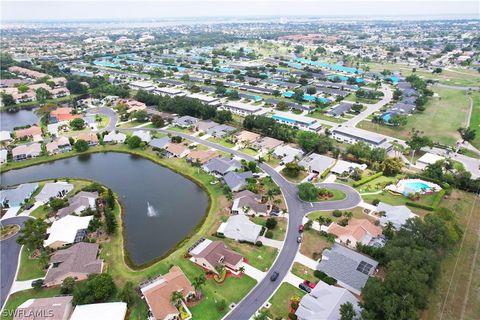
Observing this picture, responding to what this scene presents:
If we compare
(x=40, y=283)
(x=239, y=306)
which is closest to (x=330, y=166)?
(x=239, y=306)

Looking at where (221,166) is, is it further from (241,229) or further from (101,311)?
(101,311)

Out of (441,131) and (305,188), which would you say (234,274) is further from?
(441,131)

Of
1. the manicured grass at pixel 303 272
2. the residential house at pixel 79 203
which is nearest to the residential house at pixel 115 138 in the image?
the residential house at pixel 79 203

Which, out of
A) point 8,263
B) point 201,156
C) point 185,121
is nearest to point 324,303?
point 8,263

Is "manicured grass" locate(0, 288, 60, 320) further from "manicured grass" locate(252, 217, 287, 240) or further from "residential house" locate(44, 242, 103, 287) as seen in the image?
"manicured grass" locate(252, 217, 287, 240)

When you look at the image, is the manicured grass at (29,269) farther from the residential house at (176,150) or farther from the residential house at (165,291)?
the residential house at (176,150)
